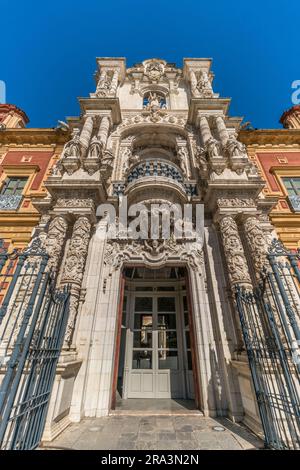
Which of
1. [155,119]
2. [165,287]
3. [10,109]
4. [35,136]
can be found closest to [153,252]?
[165,287]

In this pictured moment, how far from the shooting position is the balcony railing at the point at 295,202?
9.21 meters

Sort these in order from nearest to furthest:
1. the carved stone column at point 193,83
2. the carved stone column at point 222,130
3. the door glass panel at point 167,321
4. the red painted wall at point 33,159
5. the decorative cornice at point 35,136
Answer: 1. the door glass panel at point 167,321
2. the carved stone column at point 222,130
3. the red painted wall at point 33,159
4. the carved stone column at point 193,83
5. the decorative cornice at point 35,136

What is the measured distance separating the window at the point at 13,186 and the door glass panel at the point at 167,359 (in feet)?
30.1

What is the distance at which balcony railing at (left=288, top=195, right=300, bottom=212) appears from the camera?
9211 mm

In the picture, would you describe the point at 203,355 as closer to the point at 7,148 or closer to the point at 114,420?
the point at 114,420

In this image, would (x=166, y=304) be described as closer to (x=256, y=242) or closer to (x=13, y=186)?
(x=256, y=242)

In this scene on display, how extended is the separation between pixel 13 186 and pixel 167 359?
10182 mm

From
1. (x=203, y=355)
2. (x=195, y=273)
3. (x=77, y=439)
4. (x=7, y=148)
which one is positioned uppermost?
(x=7, y=148)

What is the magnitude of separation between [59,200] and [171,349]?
253 inches

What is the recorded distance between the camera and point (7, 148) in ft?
37.9

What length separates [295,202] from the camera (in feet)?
30.8

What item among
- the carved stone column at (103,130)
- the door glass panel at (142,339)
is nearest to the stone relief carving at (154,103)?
the carved stone column at (103,130)

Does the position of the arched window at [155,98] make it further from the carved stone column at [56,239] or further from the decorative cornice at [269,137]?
the carved stone column at [56,239]
